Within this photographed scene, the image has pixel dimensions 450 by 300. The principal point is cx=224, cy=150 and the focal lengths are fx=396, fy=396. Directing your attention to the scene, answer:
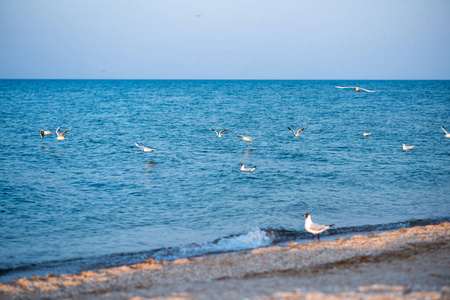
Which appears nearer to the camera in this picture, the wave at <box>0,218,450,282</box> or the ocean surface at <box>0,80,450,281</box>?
the wave at <box>0,218,450,282</box>

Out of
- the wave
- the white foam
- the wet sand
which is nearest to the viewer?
the wet sand

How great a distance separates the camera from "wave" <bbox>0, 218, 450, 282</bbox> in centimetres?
902

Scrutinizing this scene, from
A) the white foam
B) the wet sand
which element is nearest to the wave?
the white foam

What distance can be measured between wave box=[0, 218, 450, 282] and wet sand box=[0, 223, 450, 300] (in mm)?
1004

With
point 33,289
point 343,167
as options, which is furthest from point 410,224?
point 33,289

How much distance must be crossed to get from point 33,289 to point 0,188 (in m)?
9.60

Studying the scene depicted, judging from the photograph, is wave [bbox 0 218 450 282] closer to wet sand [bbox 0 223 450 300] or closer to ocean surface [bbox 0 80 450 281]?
ocean surface [bbox 0 80 450 281]

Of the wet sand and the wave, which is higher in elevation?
the wet sand

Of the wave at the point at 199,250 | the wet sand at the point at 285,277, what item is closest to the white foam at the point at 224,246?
the wave at the point at 199,250

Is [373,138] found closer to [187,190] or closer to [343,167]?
[343,167]

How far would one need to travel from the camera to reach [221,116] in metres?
46.4

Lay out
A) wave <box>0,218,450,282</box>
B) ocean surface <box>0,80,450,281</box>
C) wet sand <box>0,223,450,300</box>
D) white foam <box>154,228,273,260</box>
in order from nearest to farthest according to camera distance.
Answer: wet sand <box>0,223,450,300</box> < wave <box>0,218,450,282</box> < white foam <box>154,228,273,260</box> < ocean surface <box>0,80,450,281</box>

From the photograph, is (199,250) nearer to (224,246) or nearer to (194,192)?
(224,246)

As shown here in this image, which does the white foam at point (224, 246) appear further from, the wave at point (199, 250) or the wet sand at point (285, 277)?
the wet sand at point (285, 277)
